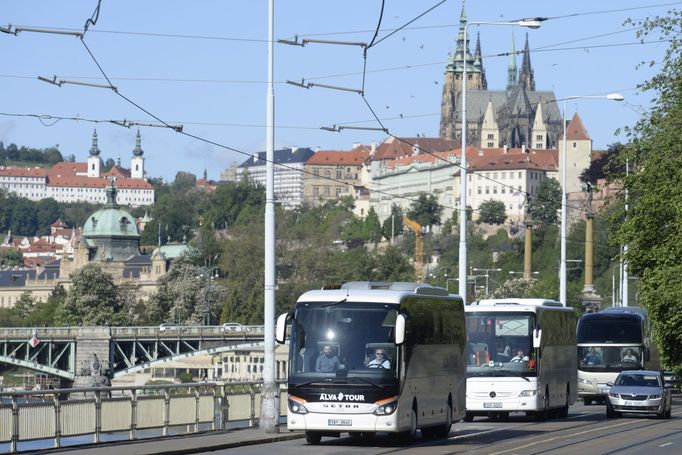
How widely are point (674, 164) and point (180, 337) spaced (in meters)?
65.1

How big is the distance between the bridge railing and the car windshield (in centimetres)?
1020

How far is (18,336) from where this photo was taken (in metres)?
107

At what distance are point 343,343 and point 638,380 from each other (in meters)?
15.1

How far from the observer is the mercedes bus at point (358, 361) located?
25859 millimetres

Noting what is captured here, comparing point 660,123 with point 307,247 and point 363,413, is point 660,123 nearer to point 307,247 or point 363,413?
point 363,413

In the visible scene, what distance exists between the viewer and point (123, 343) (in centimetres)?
10600

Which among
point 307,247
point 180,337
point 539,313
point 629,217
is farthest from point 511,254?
point 539,313

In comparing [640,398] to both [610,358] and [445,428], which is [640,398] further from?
[610,358]

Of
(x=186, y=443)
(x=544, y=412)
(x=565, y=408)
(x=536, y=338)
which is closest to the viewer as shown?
(x=186, y=443)

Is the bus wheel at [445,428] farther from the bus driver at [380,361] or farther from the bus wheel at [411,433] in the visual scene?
the bus driver at [380,361]

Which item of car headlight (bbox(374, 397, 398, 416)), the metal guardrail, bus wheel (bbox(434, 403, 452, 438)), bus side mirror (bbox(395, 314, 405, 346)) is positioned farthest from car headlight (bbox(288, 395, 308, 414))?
the metal guardrail

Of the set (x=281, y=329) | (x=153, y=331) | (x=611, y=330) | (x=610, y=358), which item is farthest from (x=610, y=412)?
(x=153, y=331)

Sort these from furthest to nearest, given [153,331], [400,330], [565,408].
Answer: [153,331] < [565,408] < [400,330]

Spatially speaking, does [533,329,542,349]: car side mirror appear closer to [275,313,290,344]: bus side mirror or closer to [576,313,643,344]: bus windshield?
[275,313,290,344]: bus side mirror
